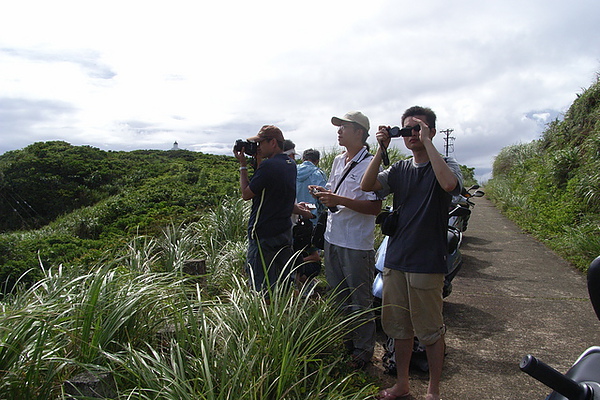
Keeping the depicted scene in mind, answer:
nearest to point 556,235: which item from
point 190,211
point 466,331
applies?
point 466,331

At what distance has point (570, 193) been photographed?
9.78 metres

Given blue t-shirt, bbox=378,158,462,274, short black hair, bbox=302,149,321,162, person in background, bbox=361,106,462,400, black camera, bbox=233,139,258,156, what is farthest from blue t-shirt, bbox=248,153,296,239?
short black hair, bbox=302,149,321,162

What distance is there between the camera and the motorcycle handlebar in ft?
3.57

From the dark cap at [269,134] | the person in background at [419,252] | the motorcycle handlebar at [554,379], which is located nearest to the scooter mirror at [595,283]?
the motorcycle handlebar at [554,379]

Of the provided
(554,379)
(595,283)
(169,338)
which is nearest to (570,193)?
(169,338)

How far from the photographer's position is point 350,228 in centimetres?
354

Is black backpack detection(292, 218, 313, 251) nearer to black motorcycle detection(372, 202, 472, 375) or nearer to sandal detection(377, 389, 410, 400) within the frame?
black motorcycle detection(372, 202, 472, 375)

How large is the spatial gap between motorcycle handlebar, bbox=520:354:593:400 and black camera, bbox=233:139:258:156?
3282mm

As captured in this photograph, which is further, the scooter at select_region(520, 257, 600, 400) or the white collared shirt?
the white collared shirt

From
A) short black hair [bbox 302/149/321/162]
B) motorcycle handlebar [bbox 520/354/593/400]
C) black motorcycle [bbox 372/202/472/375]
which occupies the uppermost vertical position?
short black hair [bbox 302/149/321/162]

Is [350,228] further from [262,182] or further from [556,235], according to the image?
[556,235]

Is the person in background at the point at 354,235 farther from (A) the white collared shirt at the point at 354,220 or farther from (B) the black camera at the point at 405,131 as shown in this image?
(B) the black camera at the point at 405,131

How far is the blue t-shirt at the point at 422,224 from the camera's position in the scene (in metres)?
2.94

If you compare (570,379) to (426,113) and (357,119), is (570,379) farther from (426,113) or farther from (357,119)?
(357,119)
